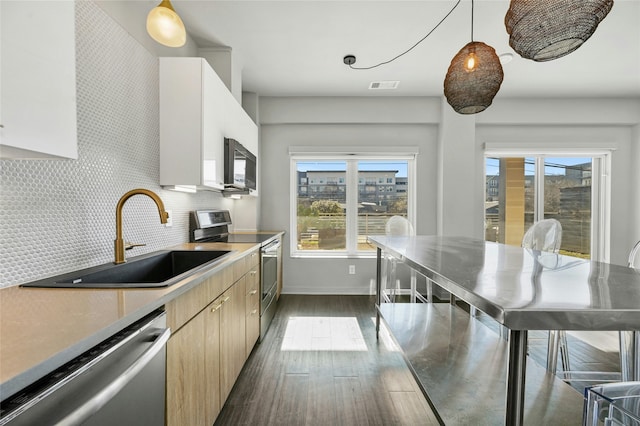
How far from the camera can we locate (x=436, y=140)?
4.11 m

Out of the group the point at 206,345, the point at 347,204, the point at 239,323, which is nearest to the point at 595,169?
the point at 347,204

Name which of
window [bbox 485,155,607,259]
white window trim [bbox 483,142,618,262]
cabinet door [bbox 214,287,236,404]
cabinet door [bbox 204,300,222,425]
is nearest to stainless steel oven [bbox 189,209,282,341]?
cabinet door [bbox 214,287,236,404]

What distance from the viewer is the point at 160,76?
1.97 m

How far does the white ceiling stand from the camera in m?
2.27

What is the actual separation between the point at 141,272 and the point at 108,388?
1.05m

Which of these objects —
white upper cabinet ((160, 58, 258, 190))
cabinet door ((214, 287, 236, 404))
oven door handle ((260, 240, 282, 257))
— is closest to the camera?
cabinet door ((214, 287, 236, 404))

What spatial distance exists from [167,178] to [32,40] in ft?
4.19

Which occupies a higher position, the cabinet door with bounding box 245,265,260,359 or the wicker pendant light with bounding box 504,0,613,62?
the wicker pendant light with bounding box 504,0,613,62

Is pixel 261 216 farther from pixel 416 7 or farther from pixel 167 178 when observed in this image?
pixel 416 7

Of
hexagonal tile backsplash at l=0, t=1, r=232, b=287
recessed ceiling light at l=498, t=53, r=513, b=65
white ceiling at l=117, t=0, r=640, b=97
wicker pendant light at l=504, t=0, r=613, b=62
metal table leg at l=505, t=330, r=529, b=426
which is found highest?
white ceiling at l=117, t=0, r=640, b=97

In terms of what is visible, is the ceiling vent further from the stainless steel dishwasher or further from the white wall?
the stainless steel dishwasher

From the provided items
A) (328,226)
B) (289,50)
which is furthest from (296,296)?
(289,50)

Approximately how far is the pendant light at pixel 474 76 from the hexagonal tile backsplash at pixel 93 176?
1.96 metres

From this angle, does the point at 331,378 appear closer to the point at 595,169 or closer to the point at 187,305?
the point at 187,305
